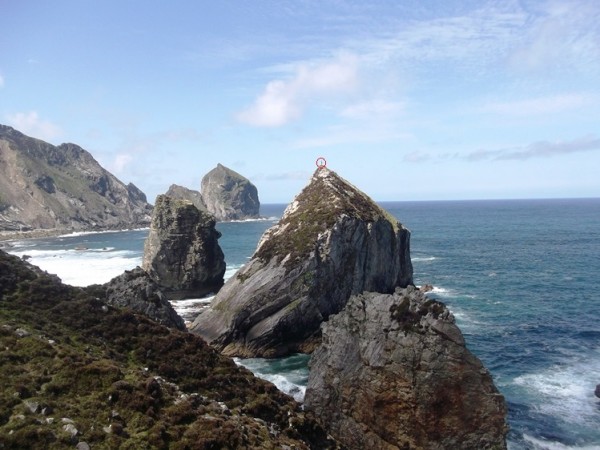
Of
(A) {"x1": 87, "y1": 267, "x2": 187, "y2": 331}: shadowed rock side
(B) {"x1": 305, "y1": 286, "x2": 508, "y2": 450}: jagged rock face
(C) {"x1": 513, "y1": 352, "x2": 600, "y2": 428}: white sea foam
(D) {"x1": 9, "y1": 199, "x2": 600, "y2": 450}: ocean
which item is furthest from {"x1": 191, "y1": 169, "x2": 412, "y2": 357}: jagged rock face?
(C) {"x1": 513, "y1": 352, "x2": 600, "y2": 428}: white sea foam

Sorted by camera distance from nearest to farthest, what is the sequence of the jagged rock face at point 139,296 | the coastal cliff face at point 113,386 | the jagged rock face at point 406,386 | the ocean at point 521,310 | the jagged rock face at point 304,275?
the coastal cliff face at point 113,386
the jagged rock face at point 406,386
the ocean at point 521,310
the jagged rock face at point 139,296
the jagged rock face at point 304,275

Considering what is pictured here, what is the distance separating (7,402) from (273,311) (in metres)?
32.5

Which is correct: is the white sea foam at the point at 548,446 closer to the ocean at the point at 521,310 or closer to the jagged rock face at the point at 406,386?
the ocean at the point at 521,310

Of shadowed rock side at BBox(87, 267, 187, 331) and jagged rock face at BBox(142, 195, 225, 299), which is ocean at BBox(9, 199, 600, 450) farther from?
shadowed rock side at BBox(87, 267, 187, 331)

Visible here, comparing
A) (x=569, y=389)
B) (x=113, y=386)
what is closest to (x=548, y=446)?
(x=569, y=389)

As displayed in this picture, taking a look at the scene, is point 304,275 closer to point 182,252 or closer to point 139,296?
point 139,296

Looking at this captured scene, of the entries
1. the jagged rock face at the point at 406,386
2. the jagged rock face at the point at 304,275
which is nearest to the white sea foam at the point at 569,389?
the jagged rock face at the point at 406,386

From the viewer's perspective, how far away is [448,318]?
30.2 metres

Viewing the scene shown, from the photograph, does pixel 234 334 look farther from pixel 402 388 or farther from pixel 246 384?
pixel 402 388

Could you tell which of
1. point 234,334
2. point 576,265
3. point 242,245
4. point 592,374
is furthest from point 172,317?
point 242,245

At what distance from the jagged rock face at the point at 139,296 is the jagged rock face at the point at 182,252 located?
32.1 meters

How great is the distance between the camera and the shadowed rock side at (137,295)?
133ft

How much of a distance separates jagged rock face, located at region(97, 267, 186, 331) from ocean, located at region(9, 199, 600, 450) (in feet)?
33.5

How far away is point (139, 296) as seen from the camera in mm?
41750
